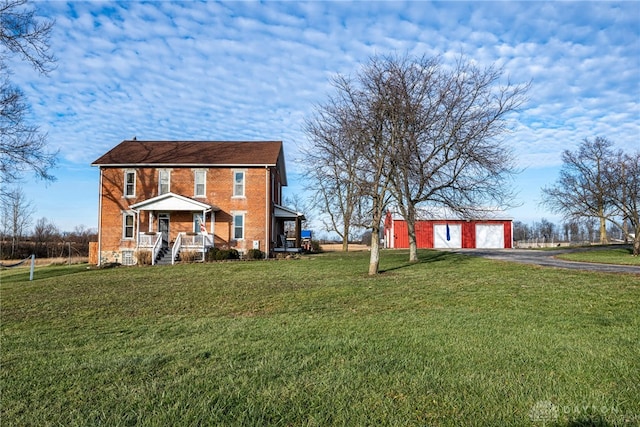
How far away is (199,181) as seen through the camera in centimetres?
2781

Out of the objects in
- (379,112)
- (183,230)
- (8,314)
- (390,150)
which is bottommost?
(8,314)

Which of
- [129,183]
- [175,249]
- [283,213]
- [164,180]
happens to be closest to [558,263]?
[283,213]

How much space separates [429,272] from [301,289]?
5626 mm

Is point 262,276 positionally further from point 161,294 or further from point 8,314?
point 8,314

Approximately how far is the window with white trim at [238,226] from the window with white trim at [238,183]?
1328mm

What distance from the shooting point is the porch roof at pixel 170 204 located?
1003 inches

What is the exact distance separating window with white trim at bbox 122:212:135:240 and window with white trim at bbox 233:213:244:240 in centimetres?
641

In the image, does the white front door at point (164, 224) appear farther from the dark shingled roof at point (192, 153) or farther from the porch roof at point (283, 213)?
the porch roof at point (283, 213)

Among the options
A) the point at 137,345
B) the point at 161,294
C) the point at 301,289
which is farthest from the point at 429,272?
the point at 137,345

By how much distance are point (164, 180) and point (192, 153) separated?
8.86ft

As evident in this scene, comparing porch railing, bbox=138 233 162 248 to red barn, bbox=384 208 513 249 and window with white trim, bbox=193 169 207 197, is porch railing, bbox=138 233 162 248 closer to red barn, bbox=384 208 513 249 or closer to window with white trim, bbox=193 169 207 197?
window with white trim, bbox=193 169 207 197

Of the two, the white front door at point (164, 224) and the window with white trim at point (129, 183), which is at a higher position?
the window with white trim at point (129, 183)

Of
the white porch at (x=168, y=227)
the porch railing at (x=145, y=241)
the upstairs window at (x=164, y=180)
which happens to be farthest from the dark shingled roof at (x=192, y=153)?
the porch railing at (x=145, y=241)

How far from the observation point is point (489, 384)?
4121 millimetres
